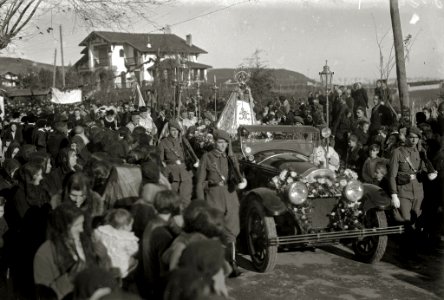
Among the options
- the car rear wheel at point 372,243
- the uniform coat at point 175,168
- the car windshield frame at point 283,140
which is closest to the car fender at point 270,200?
the car rear wheel at point 372,243

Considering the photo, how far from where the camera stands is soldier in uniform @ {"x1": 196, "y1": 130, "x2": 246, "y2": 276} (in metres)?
7.04

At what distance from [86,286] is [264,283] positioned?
385 cm

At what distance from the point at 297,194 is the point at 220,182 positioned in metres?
0.99

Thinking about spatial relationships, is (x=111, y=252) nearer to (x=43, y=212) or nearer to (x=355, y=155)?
(x=43, y=212)

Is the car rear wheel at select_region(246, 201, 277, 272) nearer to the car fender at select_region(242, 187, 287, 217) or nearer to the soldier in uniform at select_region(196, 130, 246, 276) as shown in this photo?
the car fender at select_region(242, 187, 287, 217)

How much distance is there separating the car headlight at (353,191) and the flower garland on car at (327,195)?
7cm

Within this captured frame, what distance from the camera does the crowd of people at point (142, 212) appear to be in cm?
366

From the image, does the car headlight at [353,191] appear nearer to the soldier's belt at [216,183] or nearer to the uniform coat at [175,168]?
the soldier's belt at [216,183]

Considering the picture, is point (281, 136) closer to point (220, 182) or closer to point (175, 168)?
point (175, 168)

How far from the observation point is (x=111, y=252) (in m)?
4.20

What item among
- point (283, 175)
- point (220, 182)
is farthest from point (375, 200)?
point (220, 182)

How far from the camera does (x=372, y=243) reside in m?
7.52

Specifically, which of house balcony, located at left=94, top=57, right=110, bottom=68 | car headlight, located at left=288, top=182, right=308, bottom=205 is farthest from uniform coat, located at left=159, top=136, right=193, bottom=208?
house balcony, located at left=94, top=57, right=110, bottom=68

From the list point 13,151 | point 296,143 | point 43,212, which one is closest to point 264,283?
point 43,212
